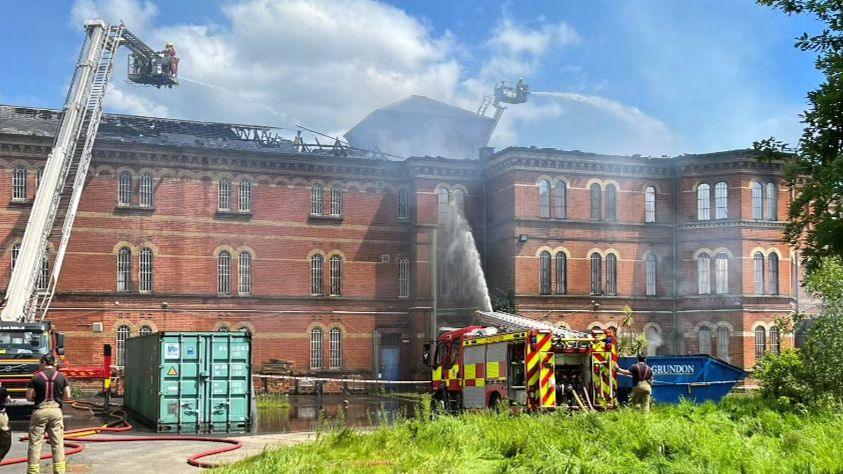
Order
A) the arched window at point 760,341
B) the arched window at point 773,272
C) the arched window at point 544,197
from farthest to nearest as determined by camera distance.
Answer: the arched window at point 544,197 < the arched window at point 773,272 < the arched window at point 760,341

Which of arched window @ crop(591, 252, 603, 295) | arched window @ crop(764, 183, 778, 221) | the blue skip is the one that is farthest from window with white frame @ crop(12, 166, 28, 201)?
arched window @ crop(764, 183, 778, 221)

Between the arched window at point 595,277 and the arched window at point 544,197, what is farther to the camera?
the arched window at point 595,277

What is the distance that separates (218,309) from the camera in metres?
43.3

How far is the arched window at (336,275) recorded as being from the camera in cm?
4515

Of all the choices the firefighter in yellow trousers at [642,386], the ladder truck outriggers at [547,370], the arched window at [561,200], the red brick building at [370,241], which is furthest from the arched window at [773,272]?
the firefighter in yellow trousers at [642,386]

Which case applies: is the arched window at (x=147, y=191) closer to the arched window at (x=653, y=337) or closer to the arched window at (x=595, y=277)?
the arched window at (x=595, y=277)

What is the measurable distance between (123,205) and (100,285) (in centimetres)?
363

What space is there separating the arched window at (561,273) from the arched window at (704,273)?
6.31 m

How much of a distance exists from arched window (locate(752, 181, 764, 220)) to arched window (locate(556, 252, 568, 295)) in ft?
29.3

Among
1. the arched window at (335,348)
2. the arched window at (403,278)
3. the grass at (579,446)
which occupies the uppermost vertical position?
the arched window at (403,278)

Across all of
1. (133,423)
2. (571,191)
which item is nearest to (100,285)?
(133,423)

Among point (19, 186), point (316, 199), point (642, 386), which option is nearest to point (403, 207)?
point (316, 199)

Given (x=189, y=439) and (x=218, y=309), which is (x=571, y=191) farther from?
(x=189, y=439)

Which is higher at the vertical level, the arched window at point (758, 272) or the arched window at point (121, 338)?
the arched window at point (758, 272)
